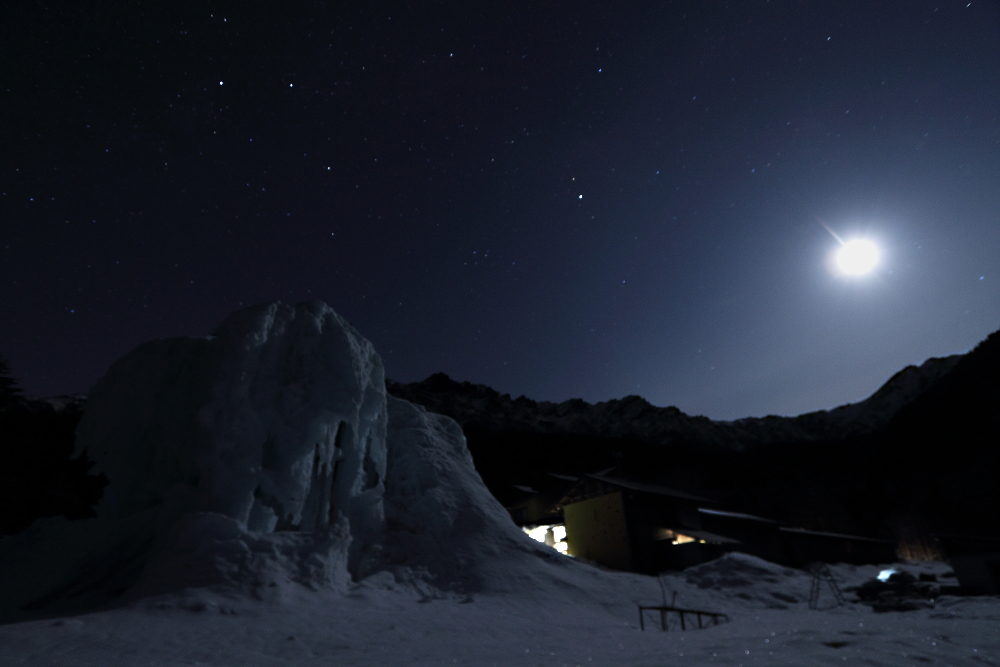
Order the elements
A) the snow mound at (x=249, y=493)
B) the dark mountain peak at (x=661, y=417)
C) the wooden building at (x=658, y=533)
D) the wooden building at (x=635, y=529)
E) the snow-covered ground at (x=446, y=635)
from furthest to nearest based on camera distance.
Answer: the dark mountain peak at (x=661, y=417)
the wooden building at (x=658, y=533)
the wooden building at (x=635, y=529)
the snow mound at (x=249, y=493)
the snow-covered ground at (x=446, y=635)

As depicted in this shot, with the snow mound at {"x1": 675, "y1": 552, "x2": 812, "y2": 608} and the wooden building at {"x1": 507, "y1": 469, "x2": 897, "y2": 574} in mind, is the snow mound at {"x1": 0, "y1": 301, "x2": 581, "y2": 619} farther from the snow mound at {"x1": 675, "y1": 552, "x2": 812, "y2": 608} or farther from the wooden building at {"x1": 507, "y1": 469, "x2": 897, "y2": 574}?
the wooden building at {"x1": 507, "y1": 469, "x2": 897, "y2": 574}

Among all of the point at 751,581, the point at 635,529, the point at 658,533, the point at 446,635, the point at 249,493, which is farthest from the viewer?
the point at 658,533

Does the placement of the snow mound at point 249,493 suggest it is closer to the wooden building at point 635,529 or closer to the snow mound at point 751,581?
the snow mound at point 751,581

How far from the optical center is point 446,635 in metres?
11.1

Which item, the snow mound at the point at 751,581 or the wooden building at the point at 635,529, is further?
the wooden building at the point at 635,529

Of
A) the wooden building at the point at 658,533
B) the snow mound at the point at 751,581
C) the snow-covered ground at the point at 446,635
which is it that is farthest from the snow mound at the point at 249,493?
the wooden building at the point at 658,533

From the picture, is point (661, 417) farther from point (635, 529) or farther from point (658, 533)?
point (635, 529)

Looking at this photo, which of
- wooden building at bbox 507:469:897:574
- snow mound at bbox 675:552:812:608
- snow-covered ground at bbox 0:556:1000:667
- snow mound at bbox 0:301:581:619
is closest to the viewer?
snow-covered ground at bbox 0:556:1000:667

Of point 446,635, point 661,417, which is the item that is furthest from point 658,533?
point 661,417

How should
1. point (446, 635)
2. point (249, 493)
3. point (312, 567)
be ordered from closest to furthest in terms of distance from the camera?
point (446, 635) < point (312, 567) < point (249, 493)

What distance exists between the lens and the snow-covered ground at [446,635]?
732 centimetres

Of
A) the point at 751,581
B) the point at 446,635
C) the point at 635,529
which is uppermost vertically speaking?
the point at 635,529

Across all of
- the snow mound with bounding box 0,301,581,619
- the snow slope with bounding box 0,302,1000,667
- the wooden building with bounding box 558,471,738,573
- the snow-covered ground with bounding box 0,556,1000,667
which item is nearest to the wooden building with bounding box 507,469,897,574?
the wooden building with bounding box 558,471,738,573

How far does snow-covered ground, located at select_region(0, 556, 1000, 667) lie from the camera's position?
Result: 7320 mm
